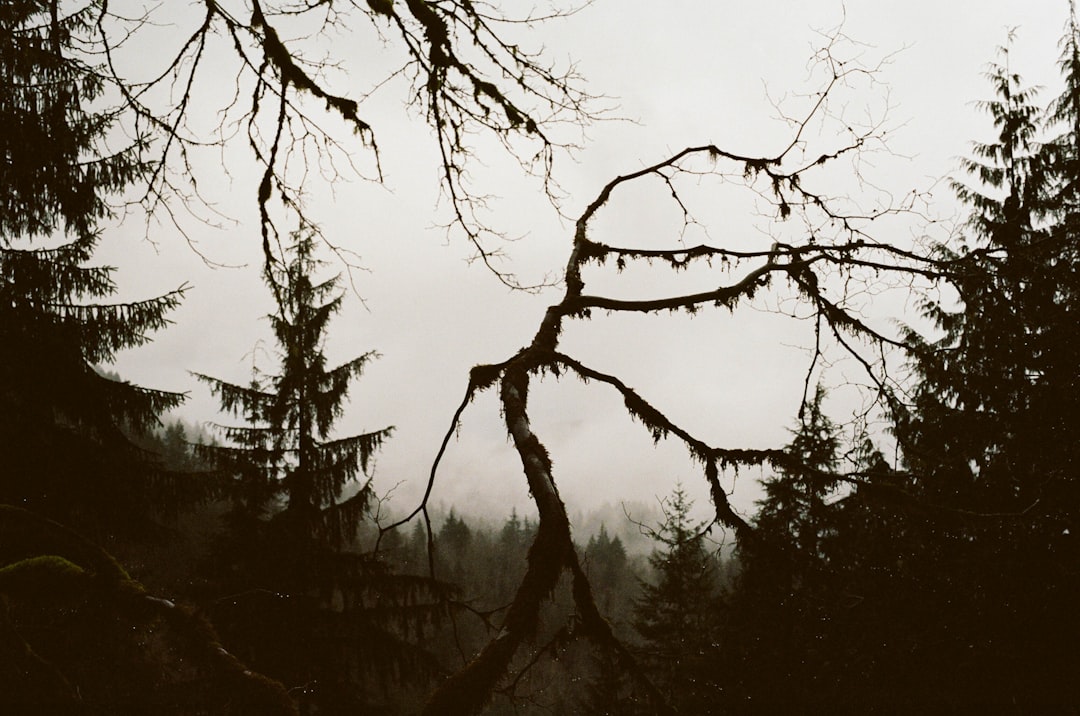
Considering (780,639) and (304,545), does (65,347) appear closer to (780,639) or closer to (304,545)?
(304,545)

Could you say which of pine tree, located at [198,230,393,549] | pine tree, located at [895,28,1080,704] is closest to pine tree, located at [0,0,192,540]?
pine tree, located at [198,230,393,549]

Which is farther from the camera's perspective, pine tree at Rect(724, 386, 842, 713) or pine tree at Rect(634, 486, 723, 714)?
pine tree at Rect(634, 486, 723, 714)

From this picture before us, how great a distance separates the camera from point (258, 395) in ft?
28.0

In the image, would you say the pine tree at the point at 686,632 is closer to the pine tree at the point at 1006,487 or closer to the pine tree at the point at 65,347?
the pine tree at the point at 1006,487

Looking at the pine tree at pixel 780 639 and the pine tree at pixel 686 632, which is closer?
the pine tree at pixel 780 639

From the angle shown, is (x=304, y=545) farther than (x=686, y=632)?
No

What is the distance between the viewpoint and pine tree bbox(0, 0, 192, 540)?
14.2ft

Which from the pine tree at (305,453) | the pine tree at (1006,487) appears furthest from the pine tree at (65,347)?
the pine tree at (1006,487)

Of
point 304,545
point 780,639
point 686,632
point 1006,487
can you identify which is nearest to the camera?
point 1006,487

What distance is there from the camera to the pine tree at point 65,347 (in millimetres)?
4340

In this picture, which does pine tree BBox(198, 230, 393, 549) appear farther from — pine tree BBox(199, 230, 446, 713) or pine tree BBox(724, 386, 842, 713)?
pine tree BBox(724, 386, 842, 713)

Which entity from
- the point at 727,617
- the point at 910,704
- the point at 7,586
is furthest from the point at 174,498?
the point at 727,617

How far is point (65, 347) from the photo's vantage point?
18.3 feet

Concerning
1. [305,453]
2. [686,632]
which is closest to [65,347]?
[305,453]
